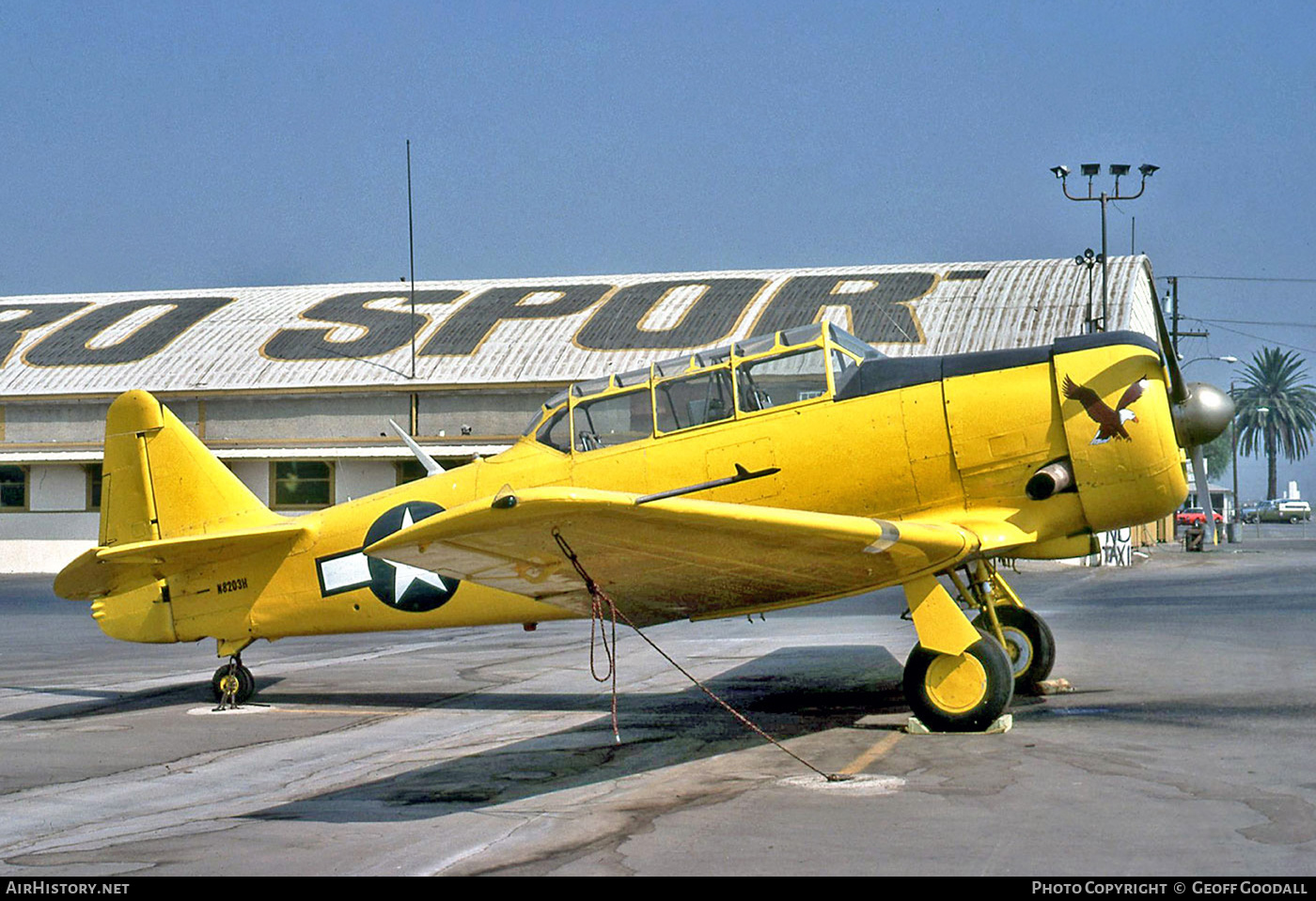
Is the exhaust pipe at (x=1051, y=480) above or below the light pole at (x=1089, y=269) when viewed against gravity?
below

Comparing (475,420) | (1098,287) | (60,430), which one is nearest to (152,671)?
(475,420)

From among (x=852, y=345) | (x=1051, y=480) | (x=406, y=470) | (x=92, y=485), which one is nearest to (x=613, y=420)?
(x=852, y=345)

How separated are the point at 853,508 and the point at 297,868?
493cm

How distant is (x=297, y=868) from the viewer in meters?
5.47

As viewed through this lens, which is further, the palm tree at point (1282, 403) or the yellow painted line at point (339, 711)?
the palm tree at point (1282, 403)

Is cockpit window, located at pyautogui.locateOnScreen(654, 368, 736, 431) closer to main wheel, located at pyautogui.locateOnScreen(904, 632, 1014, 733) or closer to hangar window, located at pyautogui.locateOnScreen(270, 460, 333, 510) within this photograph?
main wheel, located at pyautogui.locateOnScreen(904, 632, 1014, 733)

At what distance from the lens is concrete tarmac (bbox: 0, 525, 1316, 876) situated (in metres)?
5.54

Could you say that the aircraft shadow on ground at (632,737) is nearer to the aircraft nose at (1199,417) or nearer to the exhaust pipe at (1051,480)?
the exhaust pipe at (1051,480)

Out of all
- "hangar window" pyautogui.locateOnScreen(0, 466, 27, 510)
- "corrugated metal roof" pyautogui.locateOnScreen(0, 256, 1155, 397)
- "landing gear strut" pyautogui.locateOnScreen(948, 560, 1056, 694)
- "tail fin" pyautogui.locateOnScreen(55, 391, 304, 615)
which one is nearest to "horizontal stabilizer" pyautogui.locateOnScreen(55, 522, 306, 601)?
"tail fin" pyautogui.locateOnScreen(55, 391, 304, 615)

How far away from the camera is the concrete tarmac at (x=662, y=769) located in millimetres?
5535

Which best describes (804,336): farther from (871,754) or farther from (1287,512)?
(1287,512)

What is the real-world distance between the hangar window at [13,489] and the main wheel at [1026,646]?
3479cm

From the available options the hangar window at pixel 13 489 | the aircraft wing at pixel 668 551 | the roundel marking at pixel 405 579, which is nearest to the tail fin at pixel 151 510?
the roundel marking at pixel 405 579
